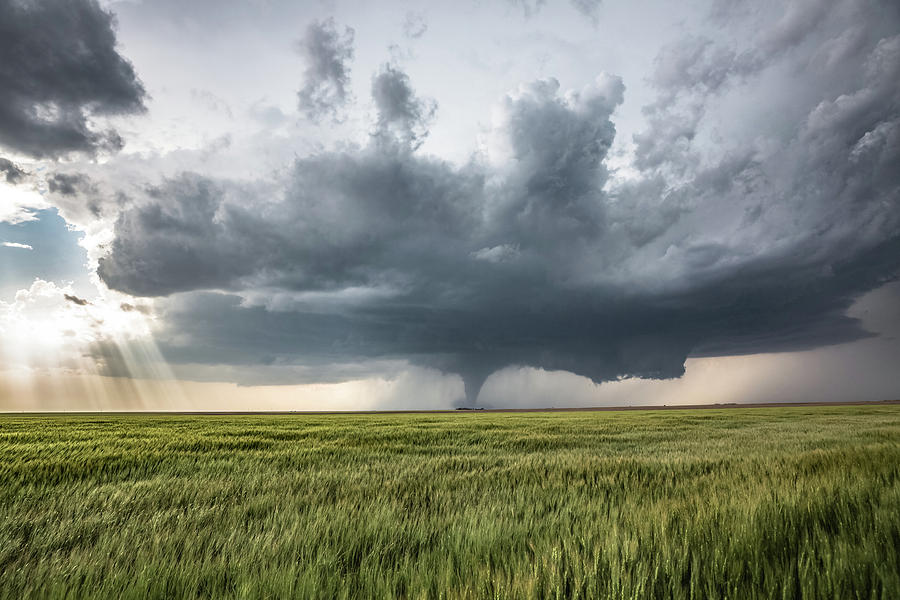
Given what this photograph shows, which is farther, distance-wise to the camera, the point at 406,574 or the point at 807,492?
the point at 807,492

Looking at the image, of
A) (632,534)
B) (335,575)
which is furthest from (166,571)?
(632,534)

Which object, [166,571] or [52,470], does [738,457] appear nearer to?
[166,571]

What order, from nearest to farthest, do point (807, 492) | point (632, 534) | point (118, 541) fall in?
point (632, 534), point (118, 541), point (807, 492)

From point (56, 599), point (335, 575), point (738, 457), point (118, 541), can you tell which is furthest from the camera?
point (738, 457)

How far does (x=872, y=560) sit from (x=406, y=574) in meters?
2.60

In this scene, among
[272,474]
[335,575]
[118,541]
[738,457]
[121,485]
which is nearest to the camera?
[335,575]

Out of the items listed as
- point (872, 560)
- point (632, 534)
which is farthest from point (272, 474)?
point (872, 560)

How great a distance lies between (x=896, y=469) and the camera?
5.94m

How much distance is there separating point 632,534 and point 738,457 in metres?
7.39

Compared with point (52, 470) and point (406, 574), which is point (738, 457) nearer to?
point (406, 574)

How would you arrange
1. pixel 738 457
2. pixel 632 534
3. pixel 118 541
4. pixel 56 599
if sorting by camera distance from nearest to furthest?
1. pixel 56 599
2. pixel 632 534
3. pixel 118 541
4. pixel 738 457

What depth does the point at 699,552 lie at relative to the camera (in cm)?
265

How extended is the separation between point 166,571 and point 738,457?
9741 millimetres

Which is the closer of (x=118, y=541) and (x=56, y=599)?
(x=56, y=599)
